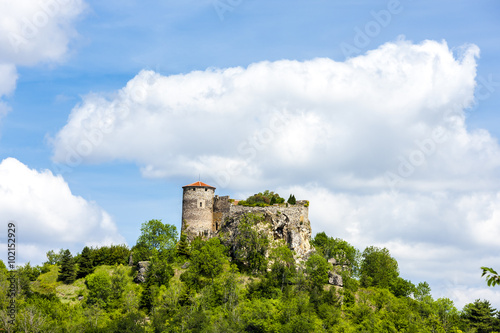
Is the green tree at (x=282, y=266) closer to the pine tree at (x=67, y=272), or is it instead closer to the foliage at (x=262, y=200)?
the foliage at (x=262, y=200)

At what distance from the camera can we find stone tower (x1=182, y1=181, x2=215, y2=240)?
338ft

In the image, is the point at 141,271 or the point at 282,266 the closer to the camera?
the point at 282,266

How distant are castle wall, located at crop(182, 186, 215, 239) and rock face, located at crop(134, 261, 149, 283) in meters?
9.87

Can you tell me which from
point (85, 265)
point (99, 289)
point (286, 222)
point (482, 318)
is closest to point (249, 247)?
point (286, 222)

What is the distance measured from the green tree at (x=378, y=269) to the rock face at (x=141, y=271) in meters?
43.4

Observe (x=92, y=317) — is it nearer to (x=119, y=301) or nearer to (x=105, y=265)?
(x=119, y=301)

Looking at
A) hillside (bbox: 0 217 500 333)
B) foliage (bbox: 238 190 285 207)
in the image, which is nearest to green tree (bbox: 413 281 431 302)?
hillside (bbox: 0 217 500 333)

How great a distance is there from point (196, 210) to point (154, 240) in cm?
1166

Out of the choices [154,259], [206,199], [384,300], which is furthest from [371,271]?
[154,259]

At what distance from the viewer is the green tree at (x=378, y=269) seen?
10825 centimetres

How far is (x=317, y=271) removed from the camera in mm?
98312

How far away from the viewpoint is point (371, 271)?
115 meters

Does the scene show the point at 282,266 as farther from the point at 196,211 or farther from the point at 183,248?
the point at 183,248

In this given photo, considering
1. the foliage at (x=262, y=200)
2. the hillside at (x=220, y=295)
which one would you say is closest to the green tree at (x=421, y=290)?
the hillside at (x=220, y=295)
